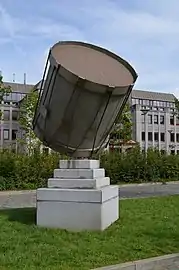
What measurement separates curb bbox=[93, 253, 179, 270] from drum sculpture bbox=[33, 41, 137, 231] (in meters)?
1.83

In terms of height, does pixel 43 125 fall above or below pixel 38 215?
above

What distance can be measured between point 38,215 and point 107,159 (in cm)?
1764

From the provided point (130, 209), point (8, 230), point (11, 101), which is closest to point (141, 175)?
point (130, 209)

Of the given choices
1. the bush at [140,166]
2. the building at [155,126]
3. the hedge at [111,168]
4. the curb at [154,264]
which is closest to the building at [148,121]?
the building at [155,126]

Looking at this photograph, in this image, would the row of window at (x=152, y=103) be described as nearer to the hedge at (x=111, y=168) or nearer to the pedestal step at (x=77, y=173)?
the hedge at (x=111, y=168)

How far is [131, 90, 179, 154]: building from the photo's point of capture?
248ft

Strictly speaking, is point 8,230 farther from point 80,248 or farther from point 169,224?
point 169,224

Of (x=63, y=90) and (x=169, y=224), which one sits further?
(x=169, y=224)

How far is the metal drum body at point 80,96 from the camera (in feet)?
25.2

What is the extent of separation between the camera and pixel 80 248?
629cm

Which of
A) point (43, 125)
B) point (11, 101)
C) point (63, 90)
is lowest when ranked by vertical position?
point (43, 125)

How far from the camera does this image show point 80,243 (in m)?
6.59

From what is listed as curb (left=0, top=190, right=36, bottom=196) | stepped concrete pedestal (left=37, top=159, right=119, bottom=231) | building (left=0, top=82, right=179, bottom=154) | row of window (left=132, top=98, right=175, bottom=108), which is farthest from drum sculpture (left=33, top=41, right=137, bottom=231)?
row of window (left=132, top=98, right=175, bottom=108)

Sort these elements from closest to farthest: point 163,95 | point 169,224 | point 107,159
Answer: point 169,224
point 107,159
point 163,95
